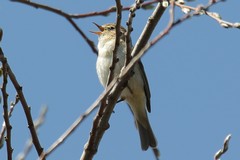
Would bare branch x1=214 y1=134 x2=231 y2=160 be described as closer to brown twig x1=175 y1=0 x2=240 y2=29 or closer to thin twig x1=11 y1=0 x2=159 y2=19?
brown twig x1=175 y1=0 x2=240 y2=29

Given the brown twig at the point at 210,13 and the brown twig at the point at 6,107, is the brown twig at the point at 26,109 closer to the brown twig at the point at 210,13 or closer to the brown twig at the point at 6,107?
the brown twig at the point at 6,107

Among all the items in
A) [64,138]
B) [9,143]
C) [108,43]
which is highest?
[108,43]

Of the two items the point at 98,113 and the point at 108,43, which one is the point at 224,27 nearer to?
the point at 98,113

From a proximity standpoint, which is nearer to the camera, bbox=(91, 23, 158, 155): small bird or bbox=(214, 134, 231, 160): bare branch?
bbox=(214, 134, 231, 160): bare branch

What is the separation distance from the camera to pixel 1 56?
8.89 feet

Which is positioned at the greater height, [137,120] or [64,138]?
[137,120]

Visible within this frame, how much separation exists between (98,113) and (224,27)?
5.19 ft

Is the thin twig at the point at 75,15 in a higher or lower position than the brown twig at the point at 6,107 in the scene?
higher

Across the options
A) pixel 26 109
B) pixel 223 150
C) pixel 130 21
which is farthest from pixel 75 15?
pixel 223 150

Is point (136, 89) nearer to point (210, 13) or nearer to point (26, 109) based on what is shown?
point (26, 109)

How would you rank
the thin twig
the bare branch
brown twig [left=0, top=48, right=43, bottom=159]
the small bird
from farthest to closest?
the small bird, brown twig [left=0, top=48, right=43, bottom=159], the bare branch, the thin twig

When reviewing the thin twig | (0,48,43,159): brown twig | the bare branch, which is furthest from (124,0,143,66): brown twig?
the bare branch

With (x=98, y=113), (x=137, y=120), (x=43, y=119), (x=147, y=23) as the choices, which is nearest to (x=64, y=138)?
(x=43, y=119)

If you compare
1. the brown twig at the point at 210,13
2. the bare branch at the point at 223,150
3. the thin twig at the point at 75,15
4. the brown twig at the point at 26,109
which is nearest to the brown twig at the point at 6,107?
the brown twig at the point at 26,109
